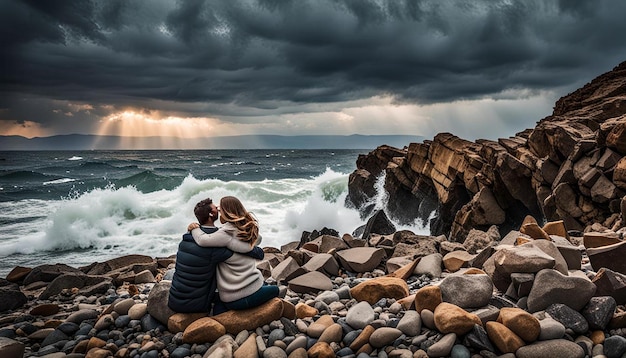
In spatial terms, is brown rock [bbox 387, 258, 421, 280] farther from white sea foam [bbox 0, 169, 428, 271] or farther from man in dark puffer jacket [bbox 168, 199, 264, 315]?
white sea foam [bbox 0, 169, 428, 271]

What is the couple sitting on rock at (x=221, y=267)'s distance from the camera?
4430 mm

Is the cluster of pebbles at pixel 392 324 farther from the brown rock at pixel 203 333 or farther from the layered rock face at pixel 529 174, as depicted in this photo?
the layered rock face at pixel 529 174

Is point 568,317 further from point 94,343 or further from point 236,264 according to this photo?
point 94,343

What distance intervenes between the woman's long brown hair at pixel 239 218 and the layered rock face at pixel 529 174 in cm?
840

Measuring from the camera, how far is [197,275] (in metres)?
Result: 4.44

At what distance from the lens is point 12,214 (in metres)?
24.9

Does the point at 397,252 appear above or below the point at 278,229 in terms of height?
above

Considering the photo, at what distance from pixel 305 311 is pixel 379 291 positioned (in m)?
0.97

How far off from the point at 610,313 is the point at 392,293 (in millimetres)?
2166

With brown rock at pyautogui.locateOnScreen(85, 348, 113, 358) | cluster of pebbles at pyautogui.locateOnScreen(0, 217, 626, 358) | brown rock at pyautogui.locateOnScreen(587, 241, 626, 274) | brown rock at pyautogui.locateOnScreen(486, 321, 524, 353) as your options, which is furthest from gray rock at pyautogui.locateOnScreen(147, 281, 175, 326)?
brown rock at pyautogui.locateOnScreen(587, 241, 626, 274)

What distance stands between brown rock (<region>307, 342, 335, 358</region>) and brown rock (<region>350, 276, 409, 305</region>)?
1185mm

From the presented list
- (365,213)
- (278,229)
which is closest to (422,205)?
(365,213)

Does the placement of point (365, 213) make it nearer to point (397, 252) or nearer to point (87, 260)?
point (87, 260)

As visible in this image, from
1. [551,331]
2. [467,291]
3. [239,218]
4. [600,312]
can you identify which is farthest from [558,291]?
[239,218]
